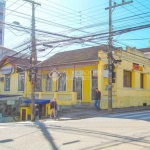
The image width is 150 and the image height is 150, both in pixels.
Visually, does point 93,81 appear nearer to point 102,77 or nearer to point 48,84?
point 102,77

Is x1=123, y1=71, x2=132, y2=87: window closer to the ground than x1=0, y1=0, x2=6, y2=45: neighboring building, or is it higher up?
closer to the ground

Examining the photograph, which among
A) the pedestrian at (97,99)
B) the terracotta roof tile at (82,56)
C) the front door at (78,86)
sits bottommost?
the pedestrian at (97,99)

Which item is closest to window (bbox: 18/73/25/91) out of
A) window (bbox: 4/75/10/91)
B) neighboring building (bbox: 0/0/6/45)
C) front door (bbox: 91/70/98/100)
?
window (bbox: 4/75/10/91)

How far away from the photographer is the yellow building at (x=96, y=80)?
71.3ft

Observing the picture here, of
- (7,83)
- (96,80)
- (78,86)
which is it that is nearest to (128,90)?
(96,80)

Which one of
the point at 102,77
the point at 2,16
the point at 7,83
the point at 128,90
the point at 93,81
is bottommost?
the point at 128,90

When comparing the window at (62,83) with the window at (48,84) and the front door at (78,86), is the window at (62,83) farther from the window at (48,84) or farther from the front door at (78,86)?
the front door at (78,86)

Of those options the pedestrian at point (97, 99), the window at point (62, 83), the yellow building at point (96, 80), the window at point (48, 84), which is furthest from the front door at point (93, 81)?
the window at point (48, 84)

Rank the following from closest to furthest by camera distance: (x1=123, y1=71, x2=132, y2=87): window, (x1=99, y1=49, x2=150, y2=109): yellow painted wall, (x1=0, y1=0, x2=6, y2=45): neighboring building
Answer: (x1=0, y1=0, x2=6, y2=45): neighboring building, (x1=99, y1=49, x2=150, y2=109): yellow painted wall, (x1=123, y1=71, x2=132, y2=87): window

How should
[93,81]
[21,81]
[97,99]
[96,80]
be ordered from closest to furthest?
[97,99], [96,80], [93,81], [21,81]

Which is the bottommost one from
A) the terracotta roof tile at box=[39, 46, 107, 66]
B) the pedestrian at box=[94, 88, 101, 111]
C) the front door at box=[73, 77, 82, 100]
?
the pedestrian at box=[94, 88, 101, 111]

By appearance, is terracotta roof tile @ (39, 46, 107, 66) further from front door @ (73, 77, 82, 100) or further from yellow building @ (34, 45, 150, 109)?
front door @ (73, 77, 82, 100)

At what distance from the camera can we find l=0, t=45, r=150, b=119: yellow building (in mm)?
21734

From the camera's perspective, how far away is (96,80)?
75.5 ft
